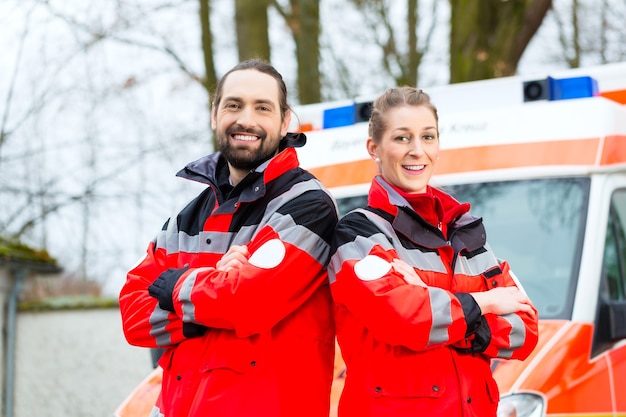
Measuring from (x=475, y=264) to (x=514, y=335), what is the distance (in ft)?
0.98

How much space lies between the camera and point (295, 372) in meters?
3.27

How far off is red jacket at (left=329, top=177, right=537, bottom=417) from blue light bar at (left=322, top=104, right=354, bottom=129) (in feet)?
7.44

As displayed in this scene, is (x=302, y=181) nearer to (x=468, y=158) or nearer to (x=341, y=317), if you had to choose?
(x=341, y=317)

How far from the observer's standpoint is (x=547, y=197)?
4.79 meters

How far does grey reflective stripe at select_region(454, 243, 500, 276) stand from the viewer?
341 cm

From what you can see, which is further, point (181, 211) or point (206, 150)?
point (206, 150)

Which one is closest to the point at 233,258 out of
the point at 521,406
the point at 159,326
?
the point at 159,326

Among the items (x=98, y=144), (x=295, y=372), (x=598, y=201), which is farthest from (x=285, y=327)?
(x=98, y=144)

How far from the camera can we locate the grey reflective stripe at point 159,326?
11.0 feet

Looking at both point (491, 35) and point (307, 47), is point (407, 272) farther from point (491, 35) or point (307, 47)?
point (307, 47)

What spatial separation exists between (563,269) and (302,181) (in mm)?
1640

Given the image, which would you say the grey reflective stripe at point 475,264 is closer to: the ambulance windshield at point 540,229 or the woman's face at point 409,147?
the woman's face at point 409,147

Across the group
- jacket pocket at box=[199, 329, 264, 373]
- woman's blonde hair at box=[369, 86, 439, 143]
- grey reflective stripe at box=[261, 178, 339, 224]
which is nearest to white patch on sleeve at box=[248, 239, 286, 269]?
grey reflective stripe at box=[261, 178, 339, 224]

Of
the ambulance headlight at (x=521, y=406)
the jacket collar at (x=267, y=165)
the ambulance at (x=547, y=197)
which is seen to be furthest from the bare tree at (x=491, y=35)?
the jacket collar at (x=267, y=165)
